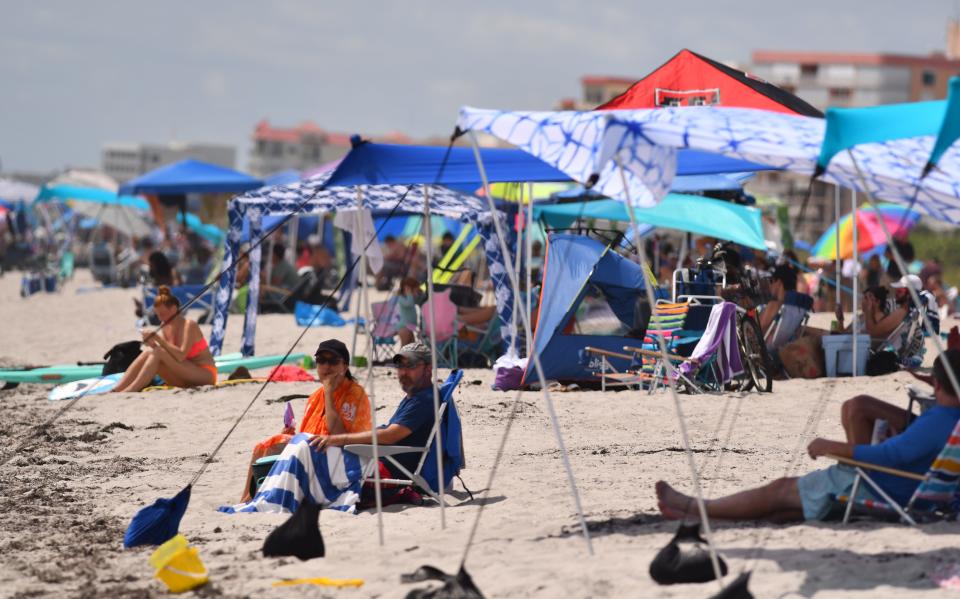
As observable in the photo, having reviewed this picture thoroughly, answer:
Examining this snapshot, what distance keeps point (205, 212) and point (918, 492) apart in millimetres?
20796

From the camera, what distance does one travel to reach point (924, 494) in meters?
5.14

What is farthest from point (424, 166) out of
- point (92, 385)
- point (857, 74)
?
point (857, 74)

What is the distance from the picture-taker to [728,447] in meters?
7.62

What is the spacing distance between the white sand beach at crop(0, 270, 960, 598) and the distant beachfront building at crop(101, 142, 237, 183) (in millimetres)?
87162

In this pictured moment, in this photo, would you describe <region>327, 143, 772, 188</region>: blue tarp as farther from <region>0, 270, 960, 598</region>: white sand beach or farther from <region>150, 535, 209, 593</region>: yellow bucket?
<region>150, 535, 209, 593</region>: yellow bucket

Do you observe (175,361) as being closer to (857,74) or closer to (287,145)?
(857,74)

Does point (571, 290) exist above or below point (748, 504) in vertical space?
above

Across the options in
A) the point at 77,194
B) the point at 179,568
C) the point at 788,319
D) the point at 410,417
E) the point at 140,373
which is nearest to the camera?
the point at 179,568

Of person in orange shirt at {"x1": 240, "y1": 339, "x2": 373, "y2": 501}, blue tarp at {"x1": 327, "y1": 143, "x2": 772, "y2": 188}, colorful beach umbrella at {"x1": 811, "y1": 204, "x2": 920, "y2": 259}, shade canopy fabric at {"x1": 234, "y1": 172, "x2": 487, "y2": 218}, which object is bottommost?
person in orange shirt at {"x1": 240, "y1": 339, "x2": 373, "y2": 501}

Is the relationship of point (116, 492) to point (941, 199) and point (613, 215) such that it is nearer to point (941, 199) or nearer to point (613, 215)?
point (941, 199)

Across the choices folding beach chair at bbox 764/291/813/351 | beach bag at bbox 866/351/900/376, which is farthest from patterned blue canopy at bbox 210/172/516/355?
beach bag at bbox 866/351/900/376

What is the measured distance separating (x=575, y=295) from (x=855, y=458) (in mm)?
5654

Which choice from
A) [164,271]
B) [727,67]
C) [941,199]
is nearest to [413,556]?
[941,199]

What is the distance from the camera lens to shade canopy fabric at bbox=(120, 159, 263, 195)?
21.9 meters
